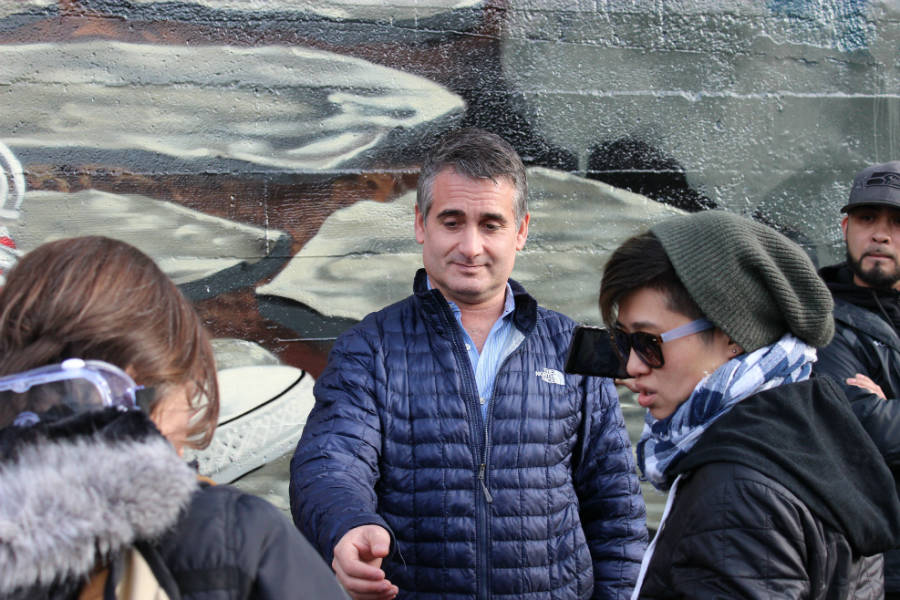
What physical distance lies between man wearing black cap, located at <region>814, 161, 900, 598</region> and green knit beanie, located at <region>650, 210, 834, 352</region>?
1.09m

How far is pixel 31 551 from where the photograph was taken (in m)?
0.88

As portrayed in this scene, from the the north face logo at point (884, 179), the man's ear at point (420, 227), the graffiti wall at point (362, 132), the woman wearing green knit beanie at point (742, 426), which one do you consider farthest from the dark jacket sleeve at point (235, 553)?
the the north face logo at point (884, 179)

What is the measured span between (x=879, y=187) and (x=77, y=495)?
281 cm

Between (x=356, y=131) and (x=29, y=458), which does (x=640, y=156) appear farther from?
(x=29, y=458)

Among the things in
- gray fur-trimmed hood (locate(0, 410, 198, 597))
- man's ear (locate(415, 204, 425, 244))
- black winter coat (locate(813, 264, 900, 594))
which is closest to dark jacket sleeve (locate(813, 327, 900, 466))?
black winter coat (locate(813, 264, 900, 594))

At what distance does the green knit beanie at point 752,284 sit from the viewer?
135 centimetres

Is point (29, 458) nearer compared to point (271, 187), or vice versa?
point (29, 458)

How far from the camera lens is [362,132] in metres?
3.39

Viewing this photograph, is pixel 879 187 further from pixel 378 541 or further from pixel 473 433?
pixel 378 541

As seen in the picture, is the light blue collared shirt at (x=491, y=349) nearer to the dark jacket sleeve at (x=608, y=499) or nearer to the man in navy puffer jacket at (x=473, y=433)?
the man in navy puffer jacket at (x=473, y=433)

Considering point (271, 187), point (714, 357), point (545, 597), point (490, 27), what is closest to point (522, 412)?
point (545, 597)

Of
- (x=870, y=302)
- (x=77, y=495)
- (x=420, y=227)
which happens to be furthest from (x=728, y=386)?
(x=870, y=302)

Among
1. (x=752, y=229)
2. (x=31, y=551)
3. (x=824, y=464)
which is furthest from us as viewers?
(x=752, y=229)

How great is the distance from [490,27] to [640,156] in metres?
0.95
